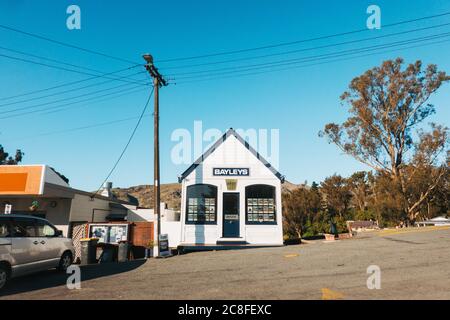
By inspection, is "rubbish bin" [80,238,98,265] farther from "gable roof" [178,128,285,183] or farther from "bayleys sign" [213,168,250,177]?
"bayleys sign" [213,168,250,177]

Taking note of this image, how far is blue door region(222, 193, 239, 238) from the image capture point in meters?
15.7

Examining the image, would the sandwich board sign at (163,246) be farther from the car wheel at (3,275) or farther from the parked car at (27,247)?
the car wheel at (3,275)

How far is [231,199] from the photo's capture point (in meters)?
16.2

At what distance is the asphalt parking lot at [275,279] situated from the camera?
5.75 m

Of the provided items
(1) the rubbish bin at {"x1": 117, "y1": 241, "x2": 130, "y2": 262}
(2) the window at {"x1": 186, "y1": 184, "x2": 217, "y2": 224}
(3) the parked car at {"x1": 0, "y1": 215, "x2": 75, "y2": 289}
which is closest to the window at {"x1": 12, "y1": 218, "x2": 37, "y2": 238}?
(3) the parked car at {"x1": 0, "y1": 215, "x2": 75, "y2": 289}

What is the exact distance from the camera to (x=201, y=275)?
8.03 metres

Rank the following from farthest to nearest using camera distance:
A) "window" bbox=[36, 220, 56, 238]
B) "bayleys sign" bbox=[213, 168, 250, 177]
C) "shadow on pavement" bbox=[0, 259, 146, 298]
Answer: "bayleys sign" bbox=[213, 168, 250, 177] → "window" bbox=[36, 220, 56, 238] → "shadow on pavement" bbox=[0, 259, 146, 298]

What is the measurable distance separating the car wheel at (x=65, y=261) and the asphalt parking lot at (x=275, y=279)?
360 millimetres

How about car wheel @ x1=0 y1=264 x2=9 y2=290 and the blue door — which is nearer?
car wheel @ x1=0 y1=264 x2=9 y2=290

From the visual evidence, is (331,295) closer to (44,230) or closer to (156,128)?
(44,230)

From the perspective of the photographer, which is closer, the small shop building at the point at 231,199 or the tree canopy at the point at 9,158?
the small shop building at the point at 231,199

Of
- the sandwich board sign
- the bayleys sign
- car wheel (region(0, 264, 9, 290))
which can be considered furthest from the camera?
the bayleys sign

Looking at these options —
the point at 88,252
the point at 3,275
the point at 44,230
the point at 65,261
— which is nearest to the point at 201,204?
the point at 88,252

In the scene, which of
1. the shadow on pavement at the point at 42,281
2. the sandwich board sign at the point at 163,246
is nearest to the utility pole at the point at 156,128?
the sandwich board sign at the point at 163,246
